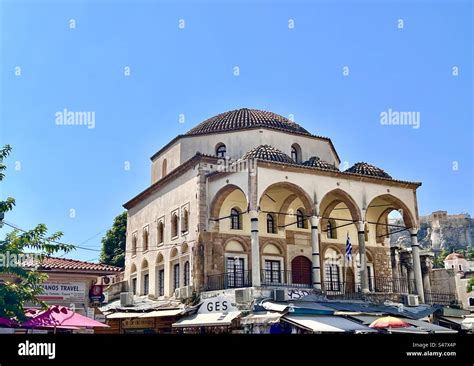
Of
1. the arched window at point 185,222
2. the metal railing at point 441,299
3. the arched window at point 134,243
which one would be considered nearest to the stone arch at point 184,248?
the arched window at point 185,222

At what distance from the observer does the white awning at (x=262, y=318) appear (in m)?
16.5

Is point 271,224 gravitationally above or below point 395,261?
above

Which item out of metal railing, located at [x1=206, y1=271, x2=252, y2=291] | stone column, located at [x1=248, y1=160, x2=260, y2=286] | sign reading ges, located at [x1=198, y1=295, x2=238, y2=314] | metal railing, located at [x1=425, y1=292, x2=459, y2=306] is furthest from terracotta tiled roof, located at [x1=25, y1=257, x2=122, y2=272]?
metal railing, located at [x1=425, y1=292, x2=459, y2=306]

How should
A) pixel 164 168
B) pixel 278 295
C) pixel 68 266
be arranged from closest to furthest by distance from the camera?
pixel 68 266 < pixel 278 295 < pixel 164 168

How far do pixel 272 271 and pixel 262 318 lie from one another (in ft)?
18.5

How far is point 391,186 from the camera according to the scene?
894 inches

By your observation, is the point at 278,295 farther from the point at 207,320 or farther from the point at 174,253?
the point at 174,253

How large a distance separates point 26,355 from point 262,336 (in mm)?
1746

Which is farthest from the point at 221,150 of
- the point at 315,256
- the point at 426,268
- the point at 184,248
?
the point at 426,268

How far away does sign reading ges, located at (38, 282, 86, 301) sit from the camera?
15.4m

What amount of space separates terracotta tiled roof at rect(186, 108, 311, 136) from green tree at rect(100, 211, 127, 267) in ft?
43.6

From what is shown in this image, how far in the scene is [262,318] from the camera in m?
16.7

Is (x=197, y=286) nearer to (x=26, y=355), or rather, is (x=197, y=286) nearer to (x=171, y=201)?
(x=171, y=201)

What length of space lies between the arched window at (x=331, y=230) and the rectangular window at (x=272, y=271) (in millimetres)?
3019
